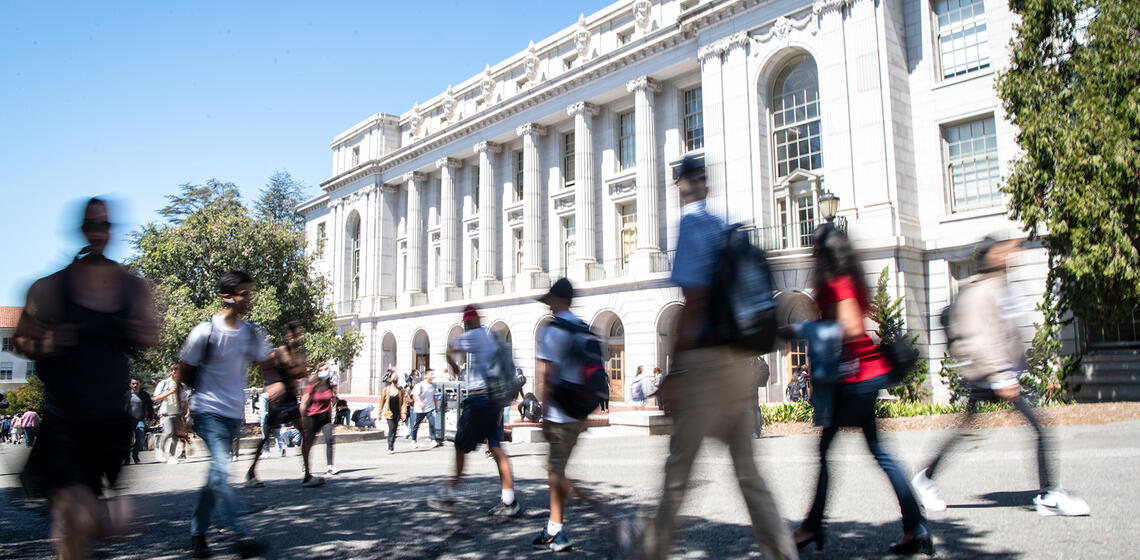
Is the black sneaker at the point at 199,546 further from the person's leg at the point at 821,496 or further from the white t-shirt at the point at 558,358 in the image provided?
the person's leg at the point at 821,496

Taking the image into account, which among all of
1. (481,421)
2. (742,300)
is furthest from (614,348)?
(742,300)

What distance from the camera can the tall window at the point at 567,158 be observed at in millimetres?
34219

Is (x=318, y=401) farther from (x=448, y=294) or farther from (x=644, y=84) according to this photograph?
(x=448, y=294)

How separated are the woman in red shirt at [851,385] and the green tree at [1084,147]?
43.4 feet

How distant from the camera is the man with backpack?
19.7ft

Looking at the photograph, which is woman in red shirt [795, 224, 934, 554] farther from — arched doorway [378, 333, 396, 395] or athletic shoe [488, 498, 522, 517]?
arched doorway [378, 333, 396, 395]

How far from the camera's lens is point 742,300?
3.26 metres

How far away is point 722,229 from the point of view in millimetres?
3354

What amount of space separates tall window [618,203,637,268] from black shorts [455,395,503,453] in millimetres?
24465

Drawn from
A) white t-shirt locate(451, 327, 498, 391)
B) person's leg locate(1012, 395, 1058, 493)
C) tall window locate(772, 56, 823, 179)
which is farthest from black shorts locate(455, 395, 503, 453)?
tall window locate(772, 56, 823, 179)

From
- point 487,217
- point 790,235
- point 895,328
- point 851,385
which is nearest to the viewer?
point 851,385

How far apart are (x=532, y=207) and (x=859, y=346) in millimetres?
30242

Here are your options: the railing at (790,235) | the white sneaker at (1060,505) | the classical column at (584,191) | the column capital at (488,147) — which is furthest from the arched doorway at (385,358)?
the white sneaker at (1060,505)

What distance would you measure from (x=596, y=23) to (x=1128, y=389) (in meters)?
24.4
